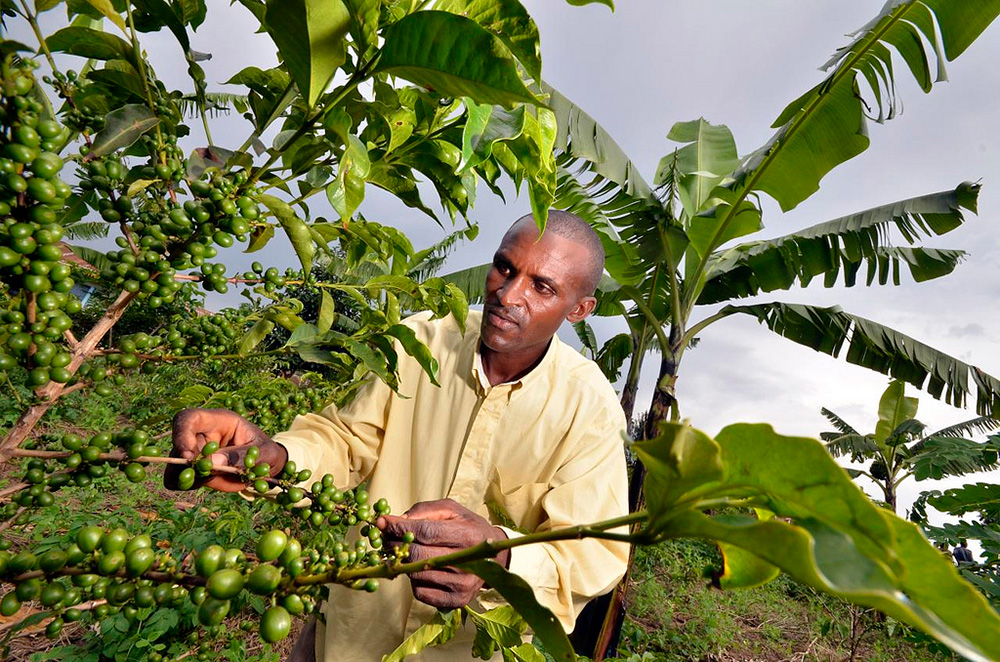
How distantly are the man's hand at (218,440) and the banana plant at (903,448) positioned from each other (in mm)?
4137

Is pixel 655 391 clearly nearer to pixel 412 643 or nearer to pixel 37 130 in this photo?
pixel 412 643

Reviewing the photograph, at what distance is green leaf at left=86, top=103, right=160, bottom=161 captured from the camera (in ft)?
Result: 2.42

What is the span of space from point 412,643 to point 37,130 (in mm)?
971

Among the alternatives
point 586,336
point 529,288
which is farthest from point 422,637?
point 586,336

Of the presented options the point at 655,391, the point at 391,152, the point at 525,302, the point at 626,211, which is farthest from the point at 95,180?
the point at 626,211

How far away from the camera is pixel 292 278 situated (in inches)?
46.8

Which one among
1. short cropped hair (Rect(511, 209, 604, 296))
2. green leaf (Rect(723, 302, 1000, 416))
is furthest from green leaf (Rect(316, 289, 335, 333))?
green leaf (Rect(723, 302, 1000, 416))

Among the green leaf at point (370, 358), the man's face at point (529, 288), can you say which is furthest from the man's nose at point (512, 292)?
the green leaf at point (370, 358)

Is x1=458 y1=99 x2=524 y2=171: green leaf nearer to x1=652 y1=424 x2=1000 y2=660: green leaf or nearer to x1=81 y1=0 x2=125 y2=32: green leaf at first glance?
x1=652 y1=424 x2=1000 y2=660: green leaf

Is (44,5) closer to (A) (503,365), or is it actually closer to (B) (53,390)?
(B) (53,390)

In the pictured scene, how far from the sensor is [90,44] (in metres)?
0.79

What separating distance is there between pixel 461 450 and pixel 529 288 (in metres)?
0.53

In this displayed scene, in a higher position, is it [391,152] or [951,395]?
[951,395]

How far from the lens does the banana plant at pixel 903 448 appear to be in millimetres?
3883
